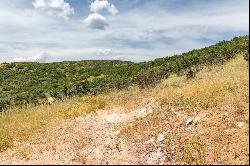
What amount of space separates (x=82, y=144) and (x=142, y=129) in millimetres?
1907

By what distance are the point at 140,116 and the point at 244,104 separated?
3.53 metres

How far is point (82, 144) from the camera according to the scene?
12.1 m

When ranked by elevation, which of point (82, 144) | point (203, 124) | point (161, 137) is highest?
point (203, 124)

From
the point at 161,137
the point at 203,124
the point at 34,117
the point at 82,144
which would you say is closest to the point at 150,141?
the point at 161,137

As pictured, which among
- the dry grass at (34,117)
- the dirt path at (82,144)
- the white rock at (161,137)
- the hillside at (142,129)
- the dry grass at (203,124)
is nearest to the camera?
the dry grass at (203,124)

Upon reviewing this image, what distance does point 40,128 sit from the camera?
14.5 m

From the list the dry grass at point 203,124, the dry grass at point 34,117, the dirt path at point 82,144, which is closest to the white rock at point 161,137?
the dry grass at point 203,124

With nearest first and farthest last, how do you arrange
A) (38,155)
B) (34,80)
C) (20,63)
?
(38,155)
(34,80)
(20,63)

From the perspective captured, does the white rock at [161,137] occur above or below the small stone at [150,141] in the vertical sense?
above

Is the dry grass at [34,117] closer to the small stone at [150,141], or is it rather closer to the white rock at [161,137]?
the small stone at [150,141]

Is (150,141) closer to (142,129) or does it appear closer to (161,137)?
(161,137)

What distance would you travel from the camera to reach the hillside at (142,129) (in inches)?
420

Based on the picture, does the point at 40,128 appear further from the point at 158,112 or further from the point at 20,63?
the point at 20,63

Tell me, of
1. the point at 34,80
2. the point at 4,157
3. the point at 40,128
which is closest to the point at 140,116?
the point at 40,128
